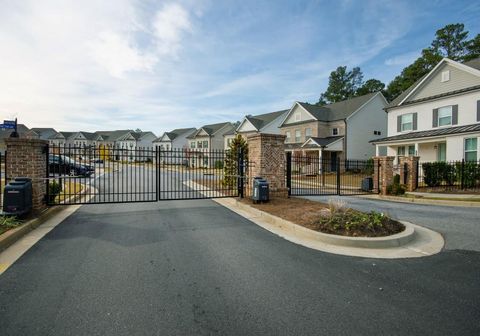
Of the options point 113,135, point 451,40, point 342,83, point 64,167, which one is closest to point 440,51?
point 451,40

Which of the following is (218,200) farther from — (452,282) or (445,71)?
(445,71)

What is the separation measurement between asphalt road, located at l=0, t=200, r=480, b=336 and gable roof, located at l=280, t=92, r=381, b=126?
30.1 metres

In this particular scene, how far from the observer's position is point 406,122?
965 inches

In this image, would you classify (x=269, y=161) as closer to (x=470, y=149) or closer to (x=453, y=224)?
(x=453, y=224)

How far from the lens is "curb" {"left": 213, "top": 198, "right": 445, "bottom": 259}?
208 inches

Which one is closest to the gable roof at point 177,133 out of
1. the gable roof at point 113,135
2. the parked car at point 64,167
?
the gable roof at point 113,135

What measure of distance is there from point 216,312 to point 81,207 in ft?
27.8

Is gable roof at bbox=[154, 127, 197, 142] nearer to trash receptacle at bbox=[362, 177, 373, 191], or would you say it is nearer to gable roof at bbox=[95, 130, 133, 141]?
gable roof at bbox=[95, 130, 133, 141]

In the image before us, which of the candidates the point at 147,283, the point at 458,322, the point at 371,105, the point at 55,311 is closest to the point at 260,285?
the point at 147,283

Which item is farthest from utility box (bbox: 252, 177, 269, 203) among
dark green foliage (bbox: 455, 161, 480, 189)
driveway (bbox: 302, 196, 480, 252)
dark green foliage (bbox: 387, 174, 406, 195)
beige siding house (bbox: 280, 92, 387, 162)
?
beige siding house (bbox: 280, 92, 387, 162)

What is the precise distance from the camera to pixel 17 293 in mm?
3543

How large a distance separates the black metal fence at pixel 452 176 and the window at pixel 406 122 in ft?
28.9

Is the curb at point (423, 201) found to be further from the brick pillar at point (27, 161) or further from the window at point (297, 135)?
the window at point (297, 135)

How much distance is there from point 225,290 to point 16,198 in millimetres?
5993
